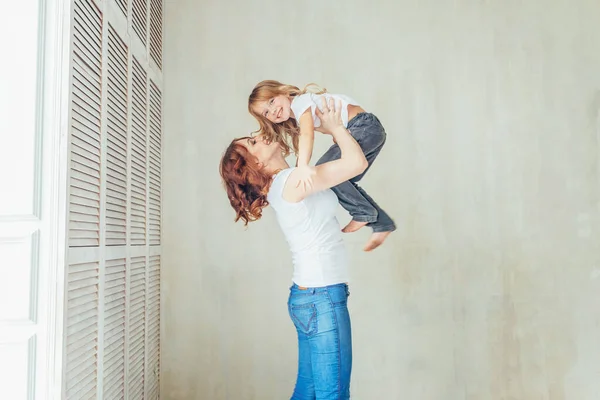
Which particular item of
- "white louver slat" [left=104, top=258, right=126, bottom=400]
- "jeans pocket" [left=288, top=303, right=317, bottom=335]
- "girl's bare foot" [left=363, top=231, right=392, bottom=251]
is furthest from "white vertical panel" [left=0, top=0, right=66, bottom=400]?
"girl's bare foot" [left=363, top=231, right=392, bottom=251]

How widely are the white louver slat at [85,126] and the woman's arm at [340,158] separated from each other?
0.84 m

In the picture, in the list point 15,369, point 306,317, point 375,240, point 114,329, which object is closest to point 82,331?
point 15,369

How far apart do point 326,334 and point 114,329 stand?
732mm

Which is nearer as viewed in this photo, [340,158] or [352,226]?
[340,158]

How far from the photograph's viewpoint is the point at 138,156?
88.8 inches

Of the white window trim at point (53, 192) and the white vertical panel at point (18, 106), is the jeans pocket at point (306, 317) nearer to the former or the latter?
the white window trim at point (53, 192)

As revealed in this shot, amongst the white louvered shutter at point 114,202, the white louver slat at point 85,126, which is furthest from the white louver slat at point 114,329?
the white louver slat at point 85,126

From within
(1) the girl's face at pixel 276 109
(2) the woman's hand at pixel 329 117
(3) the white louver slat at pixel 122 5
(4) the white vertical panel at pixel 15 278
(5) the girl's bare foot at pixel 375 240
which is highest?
(3) the white louver slat at pixel 122 5

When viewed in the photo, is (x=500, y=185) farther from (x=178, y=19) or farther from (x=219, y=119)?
(x=178, y=19)

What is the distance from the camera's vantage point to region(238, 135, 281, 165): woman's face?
2324 millimetres

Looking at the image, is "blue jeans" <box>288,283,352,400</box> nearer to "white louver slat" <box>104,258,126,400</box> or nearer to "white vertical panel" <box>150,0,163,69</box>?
"white louver slat" <box>104,258,126,400</box>

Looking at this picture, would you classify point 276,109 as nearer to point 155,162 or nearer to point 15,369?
point 155,162

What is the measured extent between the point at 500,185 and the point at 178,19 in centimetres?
172

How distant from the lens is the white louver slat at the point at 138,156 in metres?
2.18
